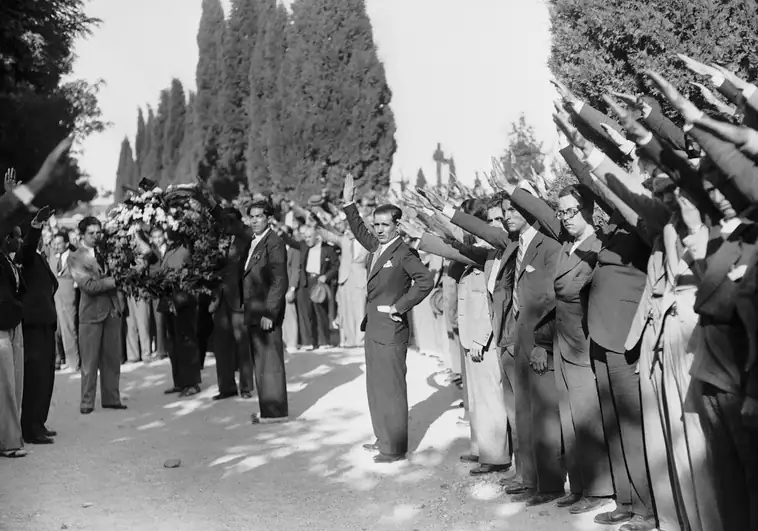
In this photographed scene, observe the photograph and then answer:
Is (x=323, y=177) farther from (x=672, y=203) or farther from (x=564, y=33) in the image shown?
(x=672, y=203)

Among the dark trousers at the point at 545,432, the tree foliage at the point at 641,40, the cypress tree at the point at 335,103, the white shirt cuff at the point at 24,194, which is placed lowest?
the dark trousers at the point at 545,432

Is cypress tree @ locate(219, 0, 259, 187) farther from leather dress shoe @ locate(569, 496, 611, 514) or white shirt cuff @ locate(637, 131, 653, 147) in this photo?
white shirt cuff @ locate(637, 131, 653, 147)

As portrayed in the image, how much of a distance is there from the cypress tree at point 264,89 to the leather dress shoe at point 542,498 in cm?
4001

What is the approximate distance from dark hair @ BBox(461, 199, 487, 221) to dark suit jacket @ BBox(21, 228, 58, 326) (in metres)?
4.56

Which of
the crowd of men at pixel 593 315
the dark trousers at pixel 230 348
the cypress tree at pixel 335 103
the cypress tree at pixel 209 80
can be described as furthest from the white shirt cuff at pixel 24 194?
the cypress tree at pixel 209 80

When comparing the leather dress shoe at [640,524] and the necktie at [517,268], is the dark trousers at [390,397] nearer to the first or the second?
the necktie at [517,268]

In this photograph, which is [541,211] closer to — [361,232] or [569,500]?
[569,500]

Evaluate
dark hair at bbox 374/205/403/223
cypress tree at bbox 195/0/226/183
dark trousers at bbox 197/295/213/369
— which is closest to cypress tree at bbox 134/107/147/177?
cypress tree at bbox 195/0/226/183

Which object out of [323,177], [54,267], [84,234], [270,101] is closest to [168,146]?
[270,101]

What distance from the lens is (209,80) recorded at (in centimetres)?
5750

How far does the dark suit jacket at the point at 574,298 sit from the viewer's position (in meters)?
6.17

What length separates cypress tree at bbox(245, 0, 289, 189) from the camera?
47.3m

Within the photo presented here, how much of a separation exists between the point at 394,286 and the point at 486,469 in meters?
1.86

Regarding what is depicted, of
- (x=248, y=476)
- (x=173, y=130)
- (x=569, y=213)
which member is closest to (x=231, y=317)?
(x=248, y=476)
